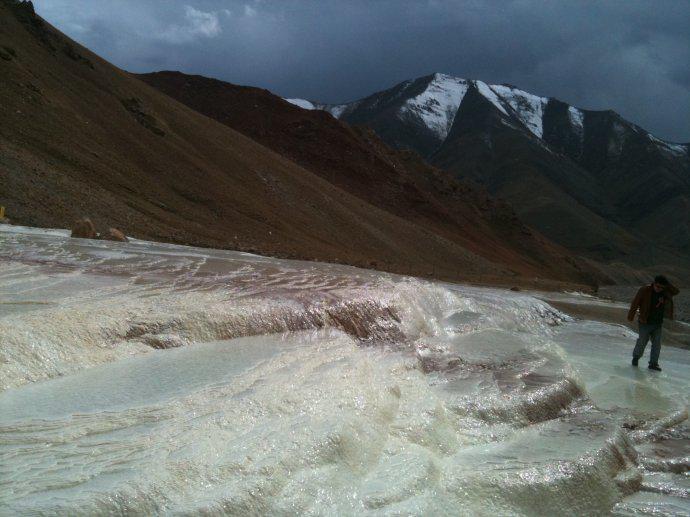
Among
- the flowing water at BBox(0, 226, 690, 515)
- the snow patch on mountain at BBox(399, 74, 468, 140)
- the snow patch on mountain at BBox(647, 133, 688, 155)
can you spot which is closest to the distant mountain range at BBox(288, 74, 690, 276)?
the snow patch on mountain at BBox(399, 74, 468, 140)

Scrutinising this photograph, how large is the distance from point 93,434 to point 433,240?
3361 centimetres

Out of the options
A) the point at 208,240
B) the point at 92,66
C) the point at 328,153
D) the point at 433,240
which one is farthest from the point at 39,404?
the point at 328,153

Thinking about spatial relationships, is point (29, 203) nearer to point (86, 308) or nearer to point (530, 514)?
point (86, 308)

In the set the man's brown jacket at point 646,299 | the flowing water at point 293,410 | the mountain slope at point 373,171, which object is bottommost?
the flowing water at point 293,410

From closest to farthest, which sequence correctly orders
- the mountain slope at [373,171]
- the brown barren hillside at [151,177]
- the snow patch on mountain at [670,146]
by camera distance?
the brown barren hillside at [151,177] < the mountain slope at [373,171] < the snow patch on mountain at [670,146]

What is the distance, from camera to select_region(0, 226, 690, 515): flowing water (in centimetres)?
334

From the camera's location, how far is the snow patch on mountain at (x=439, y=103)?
11744 cm

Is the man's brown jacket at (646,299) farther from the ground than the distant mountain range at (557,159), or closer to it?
closer to it

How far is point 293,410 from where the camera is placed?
14.3ft

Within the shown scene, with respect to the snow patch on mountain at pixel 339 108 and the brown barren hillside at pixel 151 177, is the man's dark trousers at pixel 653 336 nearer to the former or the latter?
the brown barren hillside at pixel 151 177

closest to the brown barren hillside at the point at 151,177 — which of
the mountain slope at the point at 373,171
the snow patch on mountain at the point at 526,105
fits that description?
the mountain slope at the point at 373,171

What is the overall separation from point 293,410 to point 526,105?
139 m

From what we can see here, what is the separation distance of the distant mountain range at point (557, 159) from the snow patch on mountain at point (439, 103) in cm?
21

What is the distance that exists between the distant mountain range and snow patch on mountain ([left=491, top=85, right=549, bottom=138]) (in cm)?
28
